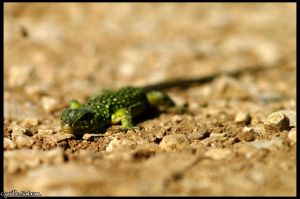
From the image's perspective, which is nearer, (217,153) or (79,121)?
(217,153)

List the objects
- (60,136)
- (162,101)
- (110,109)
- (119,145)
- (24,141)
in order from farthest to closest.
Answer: (162,101) → (110,109) → (60,136) → (24,141) → (119,145)

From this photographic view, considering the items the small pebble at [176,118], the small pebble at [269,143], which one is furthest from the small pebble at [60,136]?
the small pebble at [269,143]

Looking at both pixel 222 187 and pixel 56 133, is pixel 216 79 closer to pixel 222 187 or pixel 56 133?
pixel 56 133

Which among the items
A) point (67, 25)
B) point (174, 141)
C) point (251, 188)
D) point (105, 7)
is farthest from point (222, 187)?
point (105, 7)

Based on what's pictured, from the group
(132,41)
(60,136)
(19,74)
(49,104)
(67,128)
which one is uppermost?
(132,41)

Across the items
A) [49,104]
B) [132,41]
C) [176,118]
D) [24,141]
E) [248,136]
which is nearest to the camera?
[24,141]

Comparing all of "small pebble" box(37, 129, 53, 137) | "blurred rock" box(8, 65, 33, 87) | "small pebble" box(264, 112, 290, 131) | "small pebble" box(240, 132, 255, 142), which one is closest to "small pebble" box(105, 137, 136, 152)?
"small pebble" box(37, 129, 53, 137)

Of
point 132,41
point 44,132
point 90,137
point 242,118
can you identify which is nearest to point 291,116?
point 242,118

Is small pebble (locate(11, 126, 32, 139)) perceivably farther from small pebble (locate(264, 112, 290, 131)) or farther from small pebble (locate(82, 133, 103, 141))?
small pebble (locate(264, 112, 290, 131))

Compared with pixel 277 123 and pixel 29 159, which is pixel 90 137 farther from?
pixel 277 123
